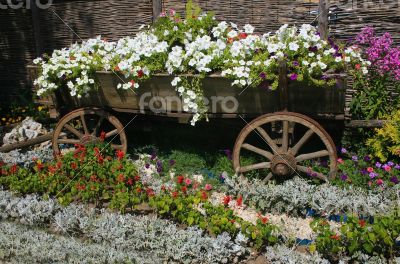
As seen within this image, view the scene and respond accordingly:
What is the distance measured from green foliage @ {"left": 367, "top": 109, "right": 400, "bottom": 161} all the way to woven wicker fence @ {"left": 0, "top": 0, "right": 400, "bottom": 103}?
46.8 inches

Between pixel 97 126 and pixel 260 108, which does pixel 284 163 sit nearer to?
pixel 260 108

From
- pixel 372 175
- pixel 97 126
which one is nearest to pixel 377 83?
pixel 372 175

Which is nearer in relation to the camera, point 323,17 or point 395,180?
point 395,180

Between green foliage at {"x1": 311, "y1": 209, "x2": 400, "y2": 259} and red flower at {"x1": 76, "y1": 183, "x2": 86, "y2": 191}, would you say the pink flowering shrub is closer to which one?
green foliage at {"x1": 311, "y1": 209, "x2": 400, "y2": 259}

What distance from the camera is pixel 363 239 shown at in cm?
323

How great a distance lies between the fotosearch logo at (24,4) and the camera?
6.64 metres

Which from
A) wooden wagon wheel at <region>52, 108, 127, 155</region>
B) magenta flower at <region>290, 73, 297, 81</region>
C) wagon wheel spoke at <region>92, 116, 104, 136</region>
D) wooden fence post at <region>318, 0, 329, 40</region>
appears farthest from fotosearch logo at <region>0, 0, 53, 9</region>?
magenta flower at <region>290, 73, 297, 81</region>

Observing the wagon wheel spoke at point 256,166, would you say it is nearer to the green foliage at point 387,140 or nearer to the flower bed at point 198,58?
the flower bed at point 198,58

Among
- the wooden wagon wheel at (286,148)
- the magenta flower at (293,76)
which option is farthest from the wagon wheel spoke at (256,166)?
the magenta flower at (293,76)

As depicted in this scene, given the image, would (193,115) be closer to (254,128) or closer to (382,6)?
(254,128)

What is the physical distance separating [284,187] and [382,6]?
7.76 feet

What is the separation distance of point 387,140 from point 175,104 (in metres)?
2.06

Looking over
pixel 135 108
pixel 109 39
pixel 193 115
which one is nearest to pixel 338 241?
pixel 193 115

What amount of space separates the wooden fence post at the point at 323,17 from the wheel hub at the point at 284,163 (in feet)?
5.35
